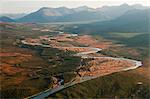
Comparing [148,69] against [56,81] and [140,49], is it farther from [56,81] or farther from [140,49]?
[140,49]

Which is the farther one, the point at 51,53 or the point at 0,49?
the point at 0,49

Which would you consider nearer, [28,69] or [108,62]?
[28,69]

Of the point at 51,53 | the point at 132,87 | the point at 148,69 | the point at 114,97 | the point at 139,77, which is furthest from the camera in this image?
the point at 51,53

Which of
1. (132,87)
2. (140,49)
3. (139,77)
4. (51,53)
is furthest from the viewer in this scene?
(140,49)

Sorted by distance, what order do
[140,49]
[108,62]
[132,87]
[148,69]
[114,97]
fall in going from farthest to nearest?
1. [140,49]
2. [108,62]
3. [148,69]
4. [132,87]
5. [114,97]

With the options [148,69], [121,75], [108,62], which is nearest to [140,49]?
[108,62]

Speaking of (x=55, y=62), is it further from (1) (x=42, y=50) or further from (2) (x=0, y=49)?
(2) (x=0, y=49)

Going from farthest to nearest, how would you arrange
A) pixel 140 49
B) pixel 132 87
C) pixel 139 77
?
1. pixel 140 49
2. pixel 139 77
3. pixel 132 87

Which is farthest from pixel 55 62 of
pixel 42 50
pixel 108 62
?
pixel 42 50

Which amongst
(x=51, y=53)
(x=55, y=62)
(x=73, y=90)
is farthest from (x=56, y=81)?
(x=51, y=53)
